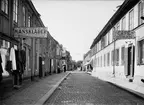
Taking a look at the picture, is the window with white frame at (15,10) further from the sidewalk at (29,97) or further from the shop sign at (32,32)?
the sidewalk at (29,97)

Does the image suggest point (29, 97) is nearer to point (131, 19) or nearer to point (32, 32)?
point (32, 32)

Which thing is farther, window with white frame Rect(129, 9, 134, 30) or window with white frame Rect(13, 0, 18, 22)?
window with white frame Rect(129, 9, 134, 30)

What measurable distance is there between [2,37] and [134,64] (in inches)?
378

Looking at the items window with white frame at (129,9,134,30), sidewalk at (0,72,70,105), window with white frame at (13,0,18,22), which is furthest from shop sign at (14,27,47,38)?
window with white frame at (129,9,134,30)

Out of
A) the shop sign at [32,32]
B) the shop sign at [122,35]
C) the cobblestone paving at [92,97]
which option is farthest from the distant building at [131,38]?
the shop sign at [32,32]

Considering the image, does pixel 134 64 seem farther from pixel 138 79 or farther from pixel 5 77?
pixel 5 77

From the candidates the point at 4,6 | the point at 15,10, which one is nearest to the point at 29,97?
the point at 4,6

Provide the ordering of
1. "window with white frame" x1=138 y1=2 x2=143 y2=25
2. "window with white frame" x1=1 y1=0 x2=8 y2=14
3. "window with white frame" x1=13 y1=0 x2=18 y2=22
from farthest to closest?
"window with white frame" x1=138 y1=2 x2=143 y2=25
"window with white frame" x1=13 y1=0 x2=18 y2=22
"window with white frame" x1=1 y1=0 x2=8 y2=14

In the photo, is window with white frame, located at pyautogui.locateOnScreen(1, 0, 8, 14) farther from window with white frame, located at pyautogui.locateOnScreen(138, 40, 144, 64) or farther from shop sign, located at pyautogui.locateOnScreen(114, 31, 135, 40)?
window with white frame, located at pyautogui.locateOnScreen(138, 40, 144, 64)

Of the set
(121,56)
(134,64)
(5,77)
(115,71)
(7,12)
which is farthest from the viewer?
(115,71)

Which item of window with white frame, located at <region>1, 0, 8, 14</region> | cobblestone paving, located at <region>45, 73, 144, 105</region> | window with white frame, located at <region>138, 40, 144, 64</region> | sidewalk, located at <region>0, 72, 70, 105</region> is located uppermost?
window with white frame, located at <region>1, 0, 8, 14</region>

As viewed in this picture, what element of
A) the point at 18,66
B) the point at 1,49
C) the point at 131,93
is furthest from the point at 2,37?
the point at 131,93

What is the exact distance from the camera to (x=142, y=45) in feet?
45.3

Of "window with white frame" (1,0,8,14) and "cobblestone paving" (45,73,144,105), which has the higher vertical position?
"window with white frame" (1,0,8,14)
